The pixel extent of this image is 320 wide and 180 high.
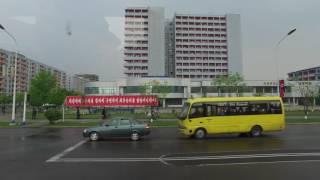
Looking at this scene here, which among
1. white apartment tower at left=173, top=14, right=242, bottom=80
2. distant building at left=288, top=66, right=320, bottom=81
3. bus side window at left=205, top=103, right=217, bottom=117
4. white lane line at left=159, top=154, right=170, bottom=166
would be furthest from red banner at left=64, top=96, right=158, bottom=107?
distant building at left=288, top=66, right=320, bottom=81

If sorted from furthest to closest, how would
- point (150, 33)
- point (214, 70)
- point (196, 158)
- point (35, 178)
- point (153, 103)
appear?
point (214, 70) → point (150, 33) → point (153, 103) → point (196, 158) → point (35, 178)

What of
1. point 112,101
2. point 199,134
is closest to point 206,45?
point 112,101

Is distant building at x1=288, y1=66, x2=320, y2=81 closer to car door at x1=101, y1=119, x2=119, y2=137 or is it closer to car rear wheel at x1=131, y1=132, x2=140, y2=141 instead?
car rear wheel at x1=131, y1=132, x2=140, y2=141

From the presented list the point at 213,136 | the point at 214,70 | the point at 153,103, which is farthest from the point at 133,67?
the point at 213,136

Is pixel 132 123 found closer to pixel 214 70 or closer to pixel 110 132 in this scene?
pixel 110 132

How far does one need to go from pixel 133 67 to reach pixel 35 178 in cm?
14397

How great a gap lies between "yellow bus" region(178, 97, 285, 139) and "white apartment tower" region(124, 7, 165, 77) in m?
127

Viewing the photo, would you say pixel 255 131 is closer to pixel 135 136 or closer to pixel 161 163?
pixel 135 136

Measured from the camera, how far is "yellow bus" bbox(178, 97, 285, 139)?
2253cm

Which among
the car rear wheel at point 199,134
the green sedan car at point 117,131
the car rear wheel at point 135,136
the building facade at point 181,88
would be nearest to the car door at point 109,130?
the green sedan car at point 117,131

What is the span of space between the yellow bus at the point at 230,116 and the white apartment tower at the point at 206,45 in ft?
447

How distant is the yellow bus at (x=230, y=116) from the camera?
22531 millimetres

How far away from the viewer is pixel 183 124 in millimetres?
22812

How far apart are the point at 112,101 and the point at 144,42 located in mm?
106358
